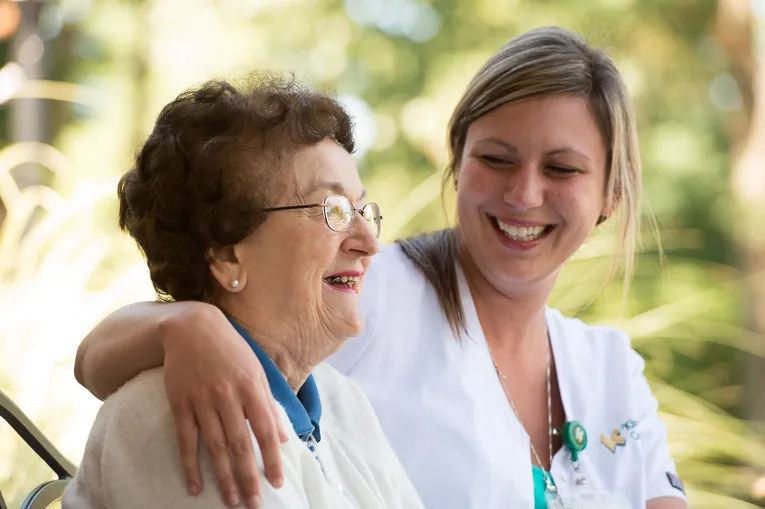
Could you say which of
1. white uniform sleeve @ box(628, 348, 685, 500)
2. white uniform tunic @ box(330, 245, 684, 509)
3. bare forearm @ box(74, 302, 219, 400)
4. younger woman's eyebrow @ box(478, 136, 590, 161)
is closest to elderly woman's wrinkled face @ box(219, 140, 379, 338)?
bare forearm @ box(74, 302, 219, 400)

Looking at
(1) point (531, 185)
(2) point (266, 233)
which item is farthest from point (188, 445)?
A: (1) point (531, 185)

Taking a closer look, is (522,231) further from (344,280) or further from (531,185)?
(344,280)

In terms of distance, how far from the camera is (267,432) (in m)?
1.33

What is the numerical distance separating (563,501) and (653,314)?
2.59 meters

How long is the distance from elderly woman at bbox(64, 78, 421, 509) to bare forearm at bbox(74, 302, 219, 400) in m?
0.04

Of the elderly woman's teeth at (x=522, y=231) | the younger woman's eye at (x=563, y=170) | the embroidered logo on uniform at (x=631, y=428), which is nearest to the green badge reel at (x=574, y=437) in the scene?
the embroidered logo on uniform at (x=631, y=428)

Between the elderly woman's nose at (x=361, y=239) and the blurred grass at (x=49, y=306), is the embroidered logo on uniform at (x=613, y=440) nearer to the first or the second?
the elderly woman's nose at (x=361, y=239)

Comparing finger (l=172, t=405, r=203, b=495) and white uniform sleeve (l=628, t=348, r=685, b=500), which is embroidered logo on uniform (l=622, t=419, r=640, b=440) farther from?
finger (l=172, t=405, r=203, b=495)

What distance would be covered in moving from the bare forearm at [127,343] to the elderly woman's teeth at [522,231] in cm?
104

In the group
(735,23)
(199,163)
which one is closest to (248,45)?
(735,23)

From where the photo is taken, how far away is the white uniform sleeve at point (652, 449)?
2.48 meters

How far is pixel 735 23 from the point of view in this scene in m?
5.62

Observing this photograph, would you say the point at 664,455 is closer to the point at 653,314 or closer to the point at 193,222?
the point at 193,222

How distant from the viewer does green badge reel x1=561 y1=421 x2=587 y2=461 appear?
92.0 inches
